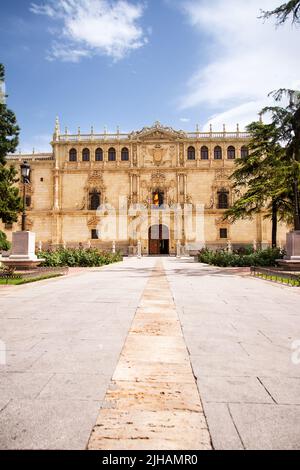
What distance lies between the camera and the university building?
143 ft

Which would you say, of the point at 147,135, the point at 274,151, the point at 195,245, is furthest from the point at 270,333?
the point at 147,135

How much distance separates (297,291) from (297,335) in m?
5.22

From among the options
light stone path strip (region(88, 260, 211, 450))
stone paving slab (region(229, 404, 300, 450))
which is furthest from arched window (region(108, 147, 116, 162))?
stone paving slab (region(229, 404, 300, 450))

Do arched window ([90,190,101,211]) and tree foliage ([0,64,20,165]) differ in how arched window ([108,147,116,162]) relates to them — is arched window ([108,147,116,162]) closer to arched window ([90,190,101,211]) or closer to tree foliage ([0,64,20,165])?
arched window ([90,190,101,211])

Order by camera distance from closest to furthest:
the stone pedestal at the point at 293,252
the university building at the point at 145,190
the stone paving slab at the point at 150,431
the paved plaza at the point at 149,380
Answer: the stone paving slab at the point at 150,431 < the paved plaza at the point at 149,380 < the stone pedestal at the point at 293,252 < the university building at the point at 145,190

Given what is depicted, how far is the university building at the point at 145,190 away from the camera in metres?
43.6

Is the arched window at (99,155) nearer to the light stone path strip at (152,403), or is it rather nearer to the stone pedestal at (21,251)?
the stone pedestal at (21,251)

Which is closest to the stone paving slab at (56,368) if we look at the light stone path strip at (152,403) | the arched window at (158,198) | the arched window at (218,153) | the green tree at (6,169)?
the light stone path strip at (152,403)

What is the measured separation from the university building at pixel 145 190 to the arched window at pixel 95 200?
13 centimetres

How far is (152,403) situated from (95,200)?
140 ft

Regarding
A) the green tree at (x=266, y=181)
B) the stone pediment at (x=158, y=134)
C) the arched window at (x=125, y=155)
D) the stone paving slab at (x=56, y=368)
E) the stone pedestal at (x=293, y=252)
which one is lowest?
the stone paving slab at (x=56, y=368)

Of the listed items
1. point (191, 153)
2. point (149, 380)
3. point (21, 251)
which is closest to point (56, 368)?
point (149, 380)
